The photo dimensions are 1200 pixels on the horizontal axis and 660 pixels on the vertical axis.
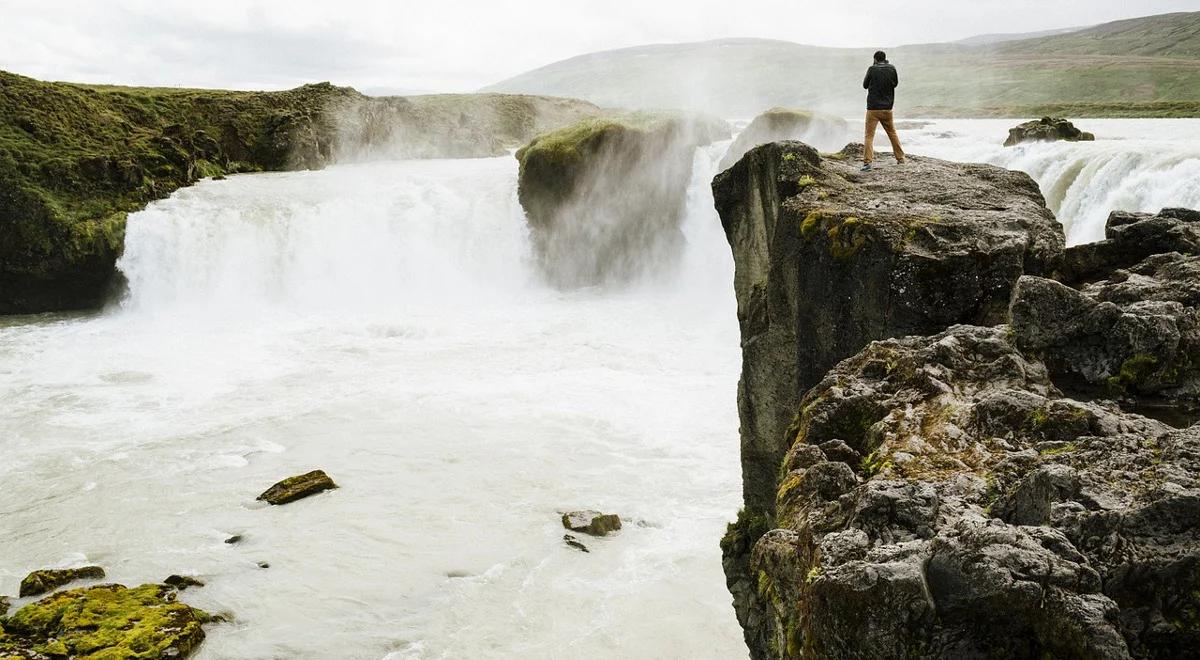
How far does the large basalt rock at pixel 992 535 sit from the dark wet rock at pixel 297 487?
447 inches

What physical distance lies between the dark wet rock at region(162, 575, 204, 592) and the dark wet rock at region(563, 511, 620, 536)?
5.34 m

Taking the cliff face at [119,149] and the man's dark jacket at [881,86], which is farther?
the cliff face at [119,149]

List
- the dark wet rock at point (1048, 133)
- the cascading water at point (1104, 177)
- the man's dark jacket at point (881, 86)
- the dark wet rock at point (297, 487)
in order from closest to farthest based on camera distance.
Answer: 1. the man's dark jacket at point (881, 86)
2. the dark wet rock at point (297, 487)
3. the cascading water at point (1104, 177)
4. the dark wet rock at point (1048, 133)

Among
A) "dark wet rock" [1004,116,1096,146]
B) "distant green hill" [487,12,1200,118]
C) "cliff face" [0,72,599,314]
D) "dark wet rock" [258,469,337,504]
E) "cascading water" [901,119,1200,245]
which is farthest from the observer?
"distant green hill" [487,12,1200,118]

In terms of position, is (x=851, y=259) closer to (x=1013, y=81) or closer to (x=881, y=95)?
(x=881, y=95)

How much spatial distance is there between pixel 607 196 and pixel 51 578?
2539cm

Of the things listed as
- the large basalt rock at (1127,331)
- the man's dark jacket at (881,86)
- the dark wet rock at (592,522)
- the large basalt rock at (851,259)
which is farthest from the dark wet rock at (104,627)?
the man's dark jacket at (881,86)

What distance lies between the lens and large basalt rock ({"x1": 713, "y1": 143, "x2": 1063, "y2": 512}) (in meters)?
8.12

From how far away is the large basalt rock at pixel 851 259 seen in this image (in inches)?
320

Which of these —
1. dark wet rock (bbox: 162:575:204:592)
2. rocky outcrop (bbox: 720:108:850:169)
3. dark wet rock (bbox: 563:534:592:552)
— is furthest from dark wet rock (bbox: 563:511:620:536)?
rocky outcrop (bbox: 720:108:850:169)

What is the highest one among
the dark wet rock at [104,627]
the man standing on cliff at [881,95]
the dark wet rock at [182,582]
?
the man standing on cliff at [881,95]

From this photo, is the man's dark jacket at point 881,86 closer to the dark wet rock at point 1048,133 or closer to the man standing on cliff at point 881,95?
the man standing on cliff at point 881,95

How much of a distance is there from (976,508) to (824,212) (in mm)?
5675

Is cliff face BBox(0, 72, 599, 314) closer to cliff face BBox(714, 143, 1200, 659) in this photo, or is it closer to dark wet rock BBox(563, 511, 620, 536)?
dark wet rock BBox(563, 511, 620, 536)
